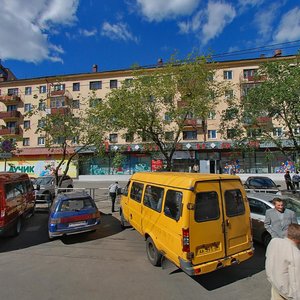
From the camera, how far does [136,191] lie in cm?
768

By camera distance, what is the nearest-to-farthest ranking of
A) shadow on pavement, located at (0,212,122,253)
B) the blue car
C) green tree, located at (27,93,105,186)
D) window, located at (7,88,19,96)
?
1. the blue car
2. shadow on pavement, located at (0,212,122,253)
3. green tree, located at (27,93,105,186)
4. window, located at (7,88,19,96)

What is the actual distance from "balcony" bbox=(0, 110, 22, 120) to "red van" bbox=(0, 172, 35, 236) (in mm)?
31776

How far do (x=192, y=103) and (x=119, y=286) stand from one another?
10.3 m

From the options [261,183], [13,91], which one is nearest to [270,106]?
[261,183]

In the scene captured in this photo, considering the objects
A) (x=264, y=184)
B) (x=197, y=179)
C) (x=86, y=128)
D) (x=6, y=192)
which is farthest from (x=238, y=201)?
→ (x=264, y=184)

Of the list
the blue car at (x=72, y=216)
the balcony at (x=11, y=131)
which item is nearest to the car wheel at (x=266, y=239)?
the blue car at (x=72, y=216)

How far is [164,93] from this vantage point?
1372 centimetres

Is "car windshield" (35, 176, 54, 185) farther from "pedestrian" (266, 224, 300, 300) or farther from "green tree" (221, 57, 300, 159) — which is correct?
"pedestrian" (266, 224, 300, 300)

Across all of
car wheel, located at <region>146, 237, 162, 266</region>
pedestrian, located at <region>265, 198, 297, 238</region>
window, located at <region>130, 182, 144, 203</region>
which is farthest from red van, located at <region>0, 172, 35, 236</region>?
pedestrian, located at <region>265, 198, 297, 238</region>

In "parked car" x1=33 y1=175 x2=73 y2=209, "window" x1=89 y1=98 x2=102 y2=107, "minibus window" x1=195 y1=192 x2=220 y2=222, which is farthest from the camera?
"window" x1=89 y1=98 x2=102 y2=107

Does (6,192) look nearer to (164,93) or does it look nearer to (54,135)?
(54,135)

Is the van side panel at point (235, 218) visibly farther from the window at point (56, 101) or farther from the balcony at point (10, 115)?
the balcony at point (10, 115)

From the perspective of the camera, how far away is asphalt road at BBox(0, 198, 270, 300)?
15.3ft

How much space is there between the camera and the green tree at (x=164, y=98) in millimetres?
13555
